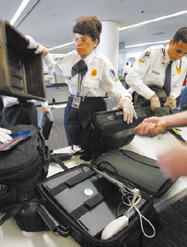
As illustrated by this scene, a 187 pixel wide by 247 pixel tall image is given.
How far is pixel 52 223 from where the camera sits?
0.52m

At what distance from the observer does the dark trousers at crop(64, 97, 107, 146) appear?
1.31 meters

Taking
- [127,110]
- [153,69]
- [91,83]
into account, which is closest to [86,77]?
[91,83]

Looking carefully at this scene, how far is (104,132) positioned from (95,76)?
56 centimetres

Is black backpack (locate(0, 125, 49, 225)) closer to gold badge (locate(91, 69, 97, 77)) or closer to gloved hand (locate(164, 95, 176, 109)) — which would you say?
gold badge (locate(91, 69, 97, 77))

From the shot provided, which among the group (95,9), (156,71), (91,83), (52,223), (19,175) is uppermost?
(95,9)

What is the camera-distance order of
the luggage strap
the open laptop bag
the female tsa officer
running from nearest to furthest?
the open laptop bag
the luggage strap
the female tsa officer

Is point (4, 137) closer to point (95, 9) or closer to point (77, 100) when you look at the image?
point (77, 100)

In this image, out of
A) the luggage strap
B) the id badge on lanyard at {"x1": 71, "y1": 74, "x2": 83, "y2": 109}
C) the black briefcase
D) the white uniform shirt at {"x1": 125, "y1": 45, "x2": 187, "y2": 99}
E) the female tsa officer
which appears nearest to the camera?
the luggage strap

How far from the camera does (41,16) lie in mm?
4574

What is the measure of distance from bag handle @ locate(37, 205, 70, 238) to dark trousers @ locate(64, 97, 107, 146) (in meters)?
0.83

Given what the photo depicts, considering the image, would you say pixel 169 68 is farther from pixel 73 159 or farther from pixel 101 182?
pixel 101 182

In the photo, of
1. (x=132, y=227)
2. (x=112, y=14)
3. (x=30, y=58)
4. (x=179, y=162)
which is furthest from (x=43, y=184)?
(x=112, y=14)

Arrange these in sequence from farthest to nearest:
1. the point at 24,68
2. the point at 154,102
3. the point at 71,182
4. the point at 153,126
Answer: the point at 154,102 → the point at 24,68 → the point at 153,126 → the point at 71,182

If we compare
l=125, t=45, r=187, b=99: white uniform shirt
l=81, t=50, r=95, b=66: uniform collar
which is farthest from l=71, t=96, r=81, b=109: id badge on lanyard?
l=125, t=45, r=187, b=99: white uniform shirt
